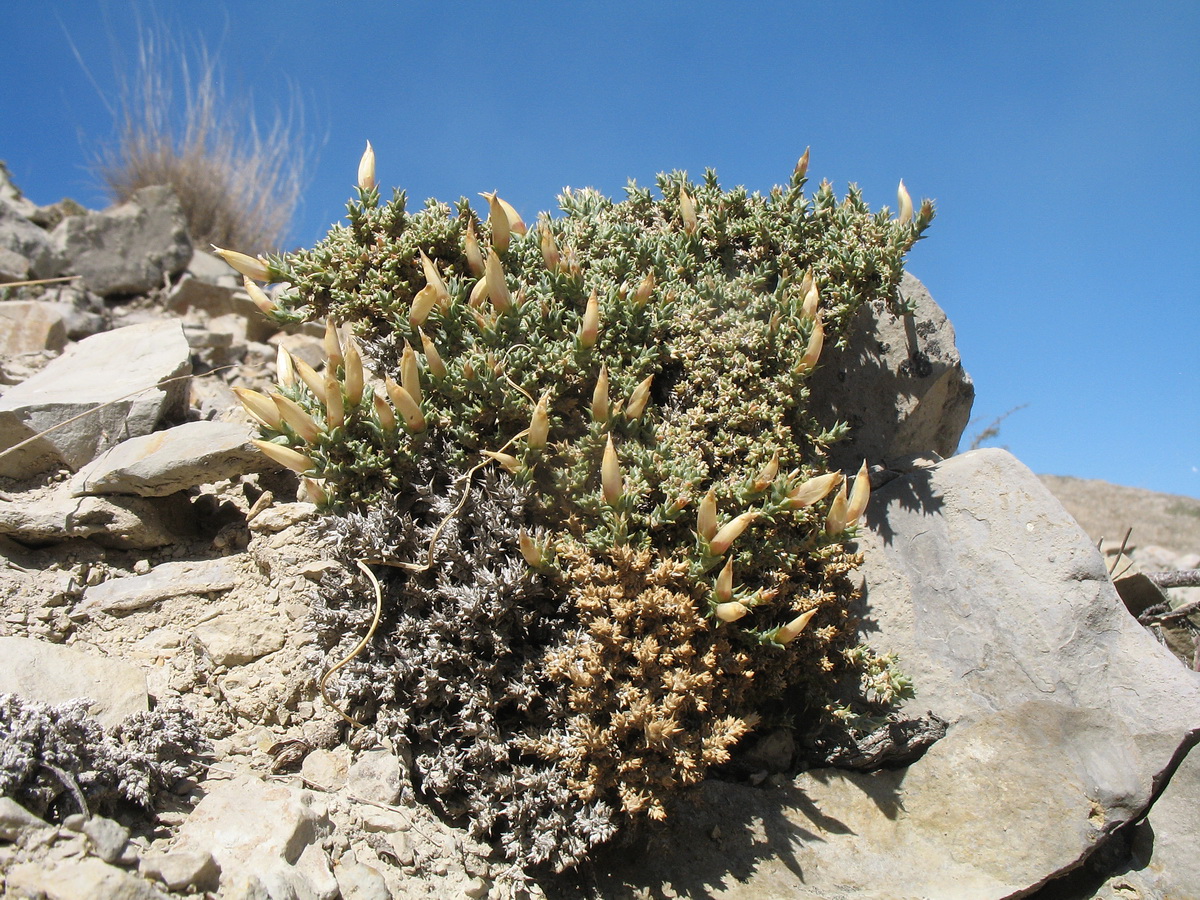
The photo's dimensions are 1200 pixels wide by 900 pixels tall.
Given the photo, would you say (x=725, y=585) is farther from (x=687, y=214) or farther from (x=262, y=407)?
(x=687, y=214)

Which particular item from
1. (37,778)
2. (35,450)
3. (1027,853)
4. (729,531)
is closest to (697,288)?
(729,531)

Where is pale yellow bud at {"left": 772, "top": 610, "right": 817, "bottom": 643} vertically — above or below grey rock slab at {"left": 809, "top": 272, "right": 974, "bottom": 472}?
below

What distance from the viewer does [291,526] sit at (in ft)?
13.4

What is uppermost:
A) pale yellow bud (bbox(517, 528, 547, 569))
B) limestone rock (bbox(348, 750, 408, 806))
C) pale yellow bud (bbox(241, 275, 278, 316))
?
pale yellow bud (bbox(241, 275, 278, 316))

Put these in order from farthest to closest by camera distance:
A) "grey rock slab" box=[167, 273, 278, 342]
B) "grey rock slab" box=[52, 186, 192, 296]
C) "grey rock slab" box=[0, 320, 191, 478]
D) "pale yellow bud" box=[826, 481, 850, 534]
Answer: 1. "grey rock slab" box=[52, 186, 192, 296]
2. "grey rock slab" box=[167, 273, 278, 342]
3. "grey rock slab" box=[0, 320, 191, 478]
4. "pale yellow bud" box=[826, 481, 850, 534]

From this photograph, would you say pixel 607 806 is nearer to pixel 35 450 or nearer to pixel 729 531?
pixel 729 531

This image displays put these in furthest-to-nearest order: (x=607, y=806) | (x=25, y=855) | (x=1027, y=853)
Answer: (x=1027, y=853), (x=607, y=806), (x=25, y=855)

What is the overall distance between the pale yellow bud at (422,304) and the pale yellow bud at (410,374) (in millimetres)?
297

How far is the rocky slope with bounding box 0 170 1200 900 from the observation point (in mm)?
2516

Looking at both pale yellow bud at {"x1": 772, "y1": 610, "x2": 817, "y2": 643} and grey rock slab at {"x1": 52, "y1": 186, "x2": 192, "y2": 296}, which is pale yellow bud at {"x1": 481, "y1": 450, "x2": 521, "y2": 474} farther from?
grey rock slab at {"x1": 52, "y1": 186, "x2": 192, "y2": 296}

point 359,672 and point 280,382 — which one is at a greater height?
point 280,382

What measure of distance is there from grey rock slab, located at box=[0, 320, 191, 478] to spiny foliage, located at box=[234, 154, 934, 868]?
1286mm

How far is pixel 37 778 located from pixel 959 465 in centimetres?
394

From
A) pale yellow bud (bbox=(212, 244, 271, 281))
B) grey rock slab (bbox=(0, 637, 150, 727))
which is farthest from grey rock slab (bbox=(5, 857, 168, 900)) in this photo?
pale yellow bud (bbox=(212, 244, 271, 281))
